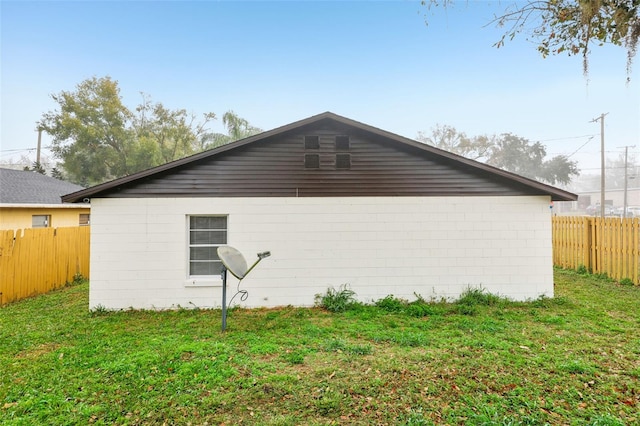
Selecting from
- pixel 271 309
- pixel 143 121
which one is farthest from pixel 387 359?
pixel 143 121

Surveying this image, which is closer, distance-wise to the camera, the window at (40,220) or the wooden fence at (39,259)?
the wooden fence at (39,259)

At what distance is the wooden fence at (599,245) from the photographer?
301 inches

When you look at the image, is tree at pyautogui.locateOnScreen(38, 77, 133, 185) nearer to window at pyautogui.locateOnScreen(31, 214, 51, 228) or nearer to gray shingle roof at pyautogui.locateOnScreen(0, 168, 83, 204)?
gray shingle roof at pyautogui.locateOnScreen(0, 168, 83, 204)

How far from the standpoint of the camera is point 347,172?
6.79m

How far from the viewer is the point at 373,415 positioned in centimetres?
287

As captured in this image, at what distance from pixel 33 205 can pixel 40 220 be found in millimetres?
1046

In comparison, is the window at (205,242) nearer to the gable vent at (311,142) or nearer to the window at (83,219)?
the gable vent at (311,142)

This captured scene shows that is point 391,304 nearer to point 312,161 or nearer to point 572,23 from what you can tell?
point 312,161

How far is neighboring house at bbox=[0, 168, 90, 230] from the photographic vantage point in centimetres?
1033

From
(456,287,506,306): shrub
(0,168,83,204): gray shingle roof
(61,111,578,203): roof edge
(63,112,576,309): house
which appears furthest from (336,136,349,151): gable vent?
(0,168,83,204): gray shingle roof

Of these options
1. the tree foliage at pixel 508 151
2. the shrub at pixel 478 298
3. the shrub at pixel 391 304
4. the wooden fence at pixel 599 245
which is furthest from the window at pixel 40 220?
the tree foliage at pixel 508 151

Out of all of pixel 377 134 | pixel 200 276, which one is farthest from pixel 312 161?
pixel 200 276

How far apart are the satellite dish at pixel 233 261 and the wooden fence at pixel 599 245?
9759 millimetres

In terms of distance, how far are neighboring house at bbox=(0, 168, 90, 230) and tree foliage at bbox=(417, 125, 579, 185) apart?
34.5 m
